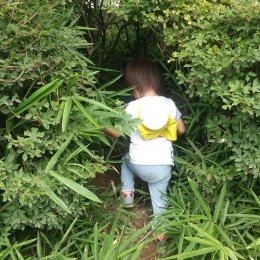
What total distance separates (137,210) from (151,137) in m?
0.55

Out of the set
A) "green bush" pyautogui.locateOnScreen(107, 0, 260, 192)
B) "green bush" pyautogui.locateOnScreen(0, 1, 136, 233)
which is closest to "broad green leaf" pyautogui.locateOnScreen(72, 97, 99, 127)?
"green bush" pyautogui.locateOnScreen(0, 1, 136, 233)

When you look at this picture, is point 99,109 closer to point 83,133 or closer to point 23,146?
point 83,133

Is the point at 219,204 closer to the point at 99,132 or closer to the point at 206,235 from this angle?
the point at 206,235

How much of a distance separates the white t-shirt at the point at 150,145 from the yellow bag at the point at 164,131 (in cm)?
3

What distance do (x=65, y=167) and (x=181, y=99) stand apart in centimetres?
116

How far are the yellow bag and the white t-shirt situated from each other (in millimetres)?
28

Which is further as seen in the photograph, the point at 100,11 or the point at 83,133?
the point at 100,11

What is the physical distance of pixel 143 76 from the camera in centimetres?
305

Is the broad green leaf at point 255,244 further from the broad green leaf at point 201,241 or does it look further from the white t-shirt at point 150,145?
the white t-shirt at point 150,145

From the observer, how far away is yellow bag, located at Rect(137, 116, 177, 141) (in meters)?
2.91

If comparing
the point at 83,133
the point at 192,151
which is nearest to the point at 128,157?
the point at 192,151

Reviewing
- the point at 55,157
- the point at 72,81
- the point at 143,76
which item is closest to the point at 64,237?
the point at 55,157

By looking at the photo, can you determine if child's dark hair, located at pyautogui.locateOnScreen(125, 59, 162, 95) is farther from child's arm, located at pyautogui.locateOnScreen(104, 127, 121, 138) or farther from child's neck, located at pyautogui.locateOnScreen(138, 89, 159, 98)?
child's arm, located at pyautogui.locateOnScreen(104, 127, 121, 138)

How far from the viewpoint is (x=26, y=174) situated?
2311 mm
